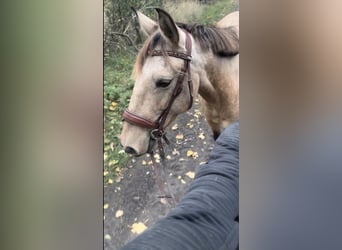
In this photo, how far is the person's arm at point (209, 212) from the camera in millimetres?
1428

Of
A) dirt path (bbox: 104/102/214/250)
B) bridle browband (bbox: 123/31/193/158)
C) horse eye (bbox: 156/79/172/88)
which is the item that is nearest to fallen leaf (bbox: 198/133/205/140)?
dirt path (bbox: 104/102/214/250)

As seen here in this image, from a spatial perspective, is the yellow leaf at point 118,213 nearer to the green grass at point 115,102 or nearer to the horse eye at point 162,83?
the green grass at point 115,102

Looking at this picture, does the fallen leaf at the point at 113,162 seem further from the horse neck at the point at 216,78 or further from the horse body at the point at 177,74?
the horse neck at the point at 216,78

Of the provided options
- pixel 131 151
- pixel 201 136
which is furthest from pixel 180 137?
pixel 131 151

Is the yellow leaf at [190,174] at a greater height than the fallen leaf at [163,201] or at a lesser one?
greater

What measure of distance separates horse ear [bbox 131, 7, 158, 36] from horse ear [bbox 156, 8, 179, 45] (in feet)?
0.08

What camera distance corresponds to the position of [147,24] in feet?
4.82

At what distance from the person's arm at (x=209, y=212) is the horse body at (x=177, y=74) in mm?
91

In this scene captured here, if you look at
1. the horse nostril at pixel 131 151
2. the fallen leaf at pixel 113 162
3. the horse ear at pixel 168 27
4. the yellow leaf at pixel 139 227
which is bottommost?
the yellow leaf at pixel 139 227

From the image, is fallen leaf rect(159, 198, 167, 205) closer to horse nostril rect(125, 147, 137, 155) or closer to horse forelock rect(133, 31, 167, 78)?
horse nostril rect(125, 147, 137, 155)

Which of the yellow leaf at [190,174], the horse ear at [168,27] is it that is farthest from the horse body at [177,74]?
the yellow leaf at [190,174]
